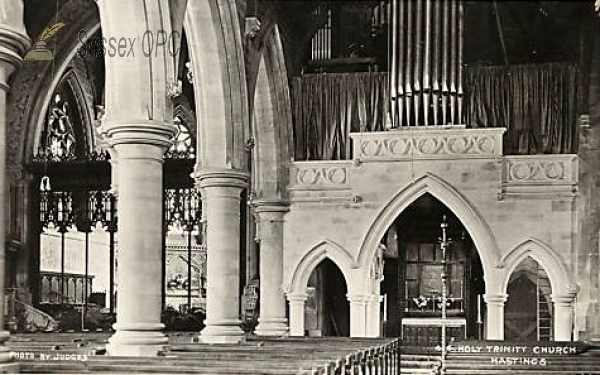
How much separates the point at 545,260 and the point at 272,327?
535 cm

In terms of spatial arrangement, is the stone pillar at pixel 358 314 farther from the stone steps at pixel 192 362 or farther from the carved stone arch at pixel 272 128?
the stone steps at pixel 192 362

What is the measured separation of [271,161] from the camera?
65.2ft

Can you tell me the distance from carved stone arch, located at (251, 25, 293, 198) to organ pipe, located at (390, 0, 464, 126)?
2.28m

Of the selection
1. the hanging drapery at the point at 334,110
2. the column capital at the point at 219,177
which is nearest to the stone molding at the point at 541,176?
the hanging drapery at the point at 334,110

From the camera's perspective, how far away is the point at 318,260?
19609mm

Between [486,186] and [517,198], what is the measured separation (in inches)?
24.1

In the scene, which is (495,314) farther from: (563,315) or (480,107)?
(480,107)

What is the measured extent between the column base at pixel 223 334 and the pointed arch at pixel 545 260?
19.9 feet

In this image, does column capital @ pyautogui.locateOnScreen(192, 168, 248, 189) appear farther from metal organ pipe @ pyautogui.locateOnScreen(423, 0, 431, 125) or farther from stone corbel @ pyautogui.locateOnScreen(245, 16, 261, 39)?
metal organ pipe @ pyautogui.locateOnScreen(423, 0, 431, 125)

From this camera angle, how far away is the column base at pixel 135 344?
10.5m

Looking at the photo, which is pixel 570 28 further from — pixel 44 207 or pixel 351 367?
pixel 351 367

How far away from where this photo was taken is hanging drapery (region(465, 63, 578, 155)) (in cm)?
1911

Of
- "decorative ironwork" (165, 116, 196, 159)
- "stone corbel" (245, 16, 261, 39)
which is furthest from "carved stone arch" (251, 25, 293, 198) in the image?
"decorative ironwork" (165, 116, 196, 159)

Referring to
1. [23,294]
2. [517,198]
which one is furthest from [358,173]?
[23,294]
